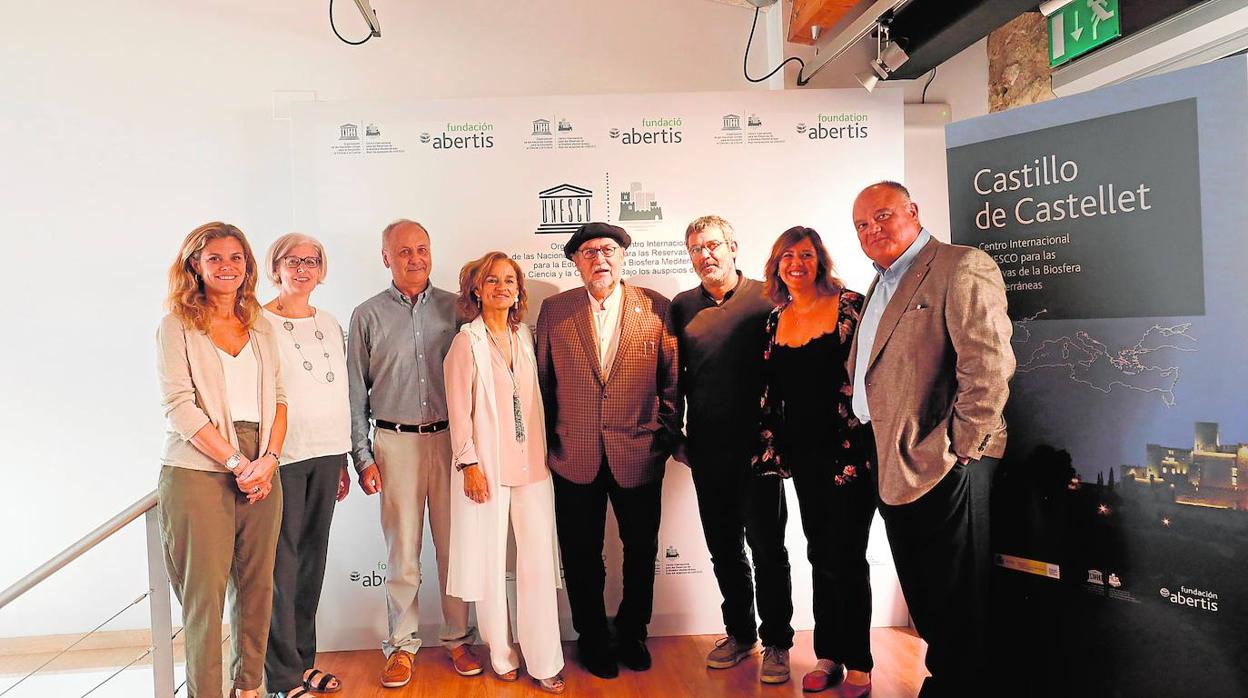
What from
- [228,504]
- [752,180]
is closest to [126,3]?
[228,504]

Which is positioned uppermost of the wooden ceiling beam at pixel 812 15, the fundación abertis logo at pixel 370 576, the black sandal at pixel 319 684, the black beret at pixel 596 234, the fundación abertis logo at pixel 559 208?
the wooden ceiling beam at pixel 812 15

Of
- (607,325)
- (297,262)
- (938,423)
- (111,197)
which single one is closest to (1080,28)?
(938,423)

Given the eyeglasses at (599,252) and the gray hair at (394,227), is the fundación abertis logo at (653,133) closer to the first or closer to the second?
the eyeglasses at (599,252)

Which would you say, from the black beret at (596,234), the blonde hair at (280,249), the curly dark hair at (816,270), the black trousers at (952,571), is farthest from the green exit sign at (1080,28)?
the blonde hair at (280,249)

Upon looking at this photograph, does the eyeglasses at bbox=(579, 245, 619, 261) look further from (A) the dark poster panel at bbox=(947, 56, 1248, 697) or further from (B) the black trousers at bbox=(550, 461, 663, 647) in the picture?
(A) the dark poster panel at bbox=(947, 56, 1248, 697)

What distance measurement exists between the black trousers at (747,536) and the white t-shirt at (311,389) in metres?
1.49

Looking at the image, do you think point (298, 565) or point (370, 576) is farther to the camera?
point (370, 576)

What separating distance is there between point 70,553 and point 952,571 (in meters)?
2.81

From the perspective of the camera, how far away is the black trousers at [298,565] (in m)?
2.94

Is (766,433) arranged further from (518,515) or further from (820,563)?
(518,515)

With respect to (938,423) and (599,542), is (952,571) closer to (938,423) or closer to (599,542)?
(938,423)

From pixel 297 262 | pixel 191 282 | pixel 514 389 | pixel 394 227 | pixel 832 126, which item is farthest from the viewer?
pixel 832 126

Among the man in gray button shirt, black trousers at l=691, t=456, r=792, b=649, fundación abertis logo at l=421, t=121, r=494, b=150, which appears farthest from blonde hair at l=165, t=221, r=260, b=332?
black trousers at l=691, t=456, r=792, b=649

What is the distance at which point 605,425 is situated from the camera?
10.4 feet
